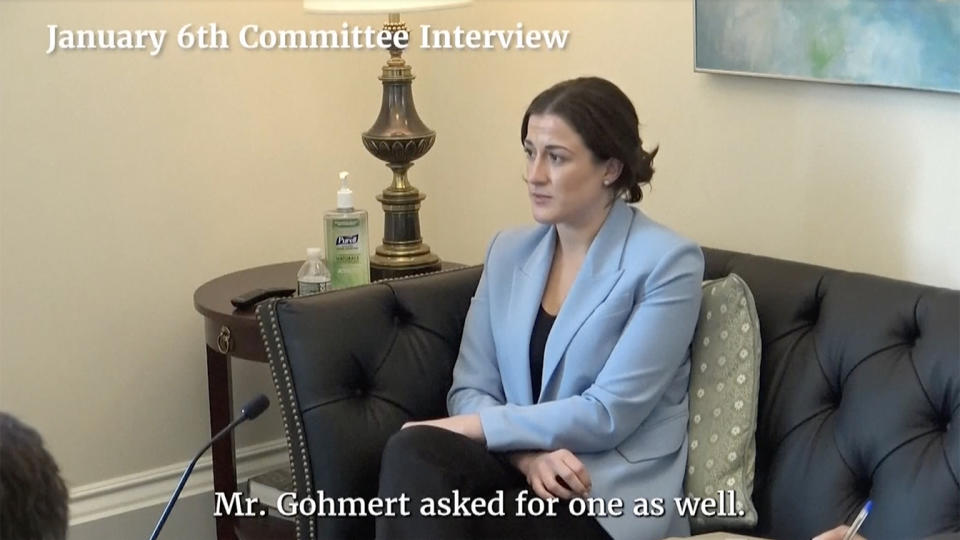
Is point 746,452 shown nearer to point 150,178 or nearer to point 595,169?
point 595,169

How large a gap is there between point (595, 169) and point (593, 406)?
14.9 inches

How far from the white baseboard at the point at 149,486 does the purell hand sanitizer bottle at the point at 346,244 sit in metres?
0.68

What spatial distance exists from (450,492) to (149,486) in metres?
1.15

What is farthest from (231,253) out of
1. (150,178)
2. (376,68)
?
(376,68)

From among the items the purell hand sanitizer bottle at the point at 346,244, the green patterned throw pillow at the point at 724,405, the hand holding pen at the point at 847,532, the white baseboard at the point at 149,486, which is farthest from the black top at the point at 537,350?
the white baseboard at the point at 149,486

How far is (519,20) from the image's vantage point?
2.81 m

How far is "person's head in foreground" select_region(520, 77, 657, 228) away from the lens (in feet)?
6.63

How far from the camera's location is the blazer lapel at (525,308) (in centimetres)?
206

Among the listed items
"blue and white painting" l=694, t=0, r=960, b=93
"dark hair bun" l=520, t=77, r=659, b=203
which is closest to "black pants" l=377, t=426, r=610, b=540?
"dark hair bun" l=520, t=77, r=659, b=203

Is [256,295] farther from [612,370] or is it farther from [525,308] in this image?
[612,370]

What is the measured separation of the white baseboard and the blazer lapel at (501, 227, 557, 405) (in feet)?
3.26

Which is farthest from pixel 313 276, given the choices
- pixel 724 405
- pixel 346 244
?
pixel 724 405

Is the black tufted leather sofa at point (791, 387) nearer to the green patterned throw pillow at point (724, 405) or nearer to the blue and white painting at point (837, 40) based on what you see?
the green patterned throw pillow at point (724, 405)

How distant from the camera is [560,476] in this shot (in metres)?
1.89
